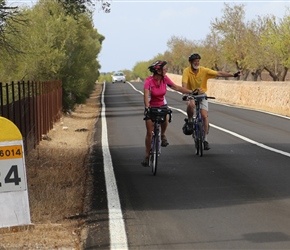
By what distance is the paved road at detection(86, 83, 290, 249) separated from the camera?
7078 mm

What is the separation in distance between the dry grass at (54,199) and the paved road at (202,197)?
26cm

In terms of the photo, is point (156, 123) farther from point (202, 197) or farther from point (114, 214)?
point (114, 214)

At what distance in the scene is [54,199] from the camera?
9.43 meters

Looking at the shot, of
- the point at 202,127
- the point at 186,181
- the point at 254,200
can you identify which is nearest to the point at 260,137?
the point at 202,127

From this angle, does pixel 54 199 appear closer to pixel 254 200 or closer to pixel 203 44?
pixel 254 200

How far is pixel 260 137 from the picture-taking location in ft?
58.4

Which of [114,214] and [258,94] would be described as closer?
[114,214]

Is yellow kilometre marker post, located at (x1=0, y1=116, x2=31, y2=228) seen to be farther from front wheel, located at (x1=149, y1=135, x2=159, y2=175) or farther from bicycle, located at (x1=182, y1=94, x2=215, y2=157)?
bicycle, located at (x1=182, y1=94, x2=215, y2=157)

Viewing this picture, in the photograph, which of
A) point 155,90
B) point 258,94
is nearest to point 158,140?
point 155,90

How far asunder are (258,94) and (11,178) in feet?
107

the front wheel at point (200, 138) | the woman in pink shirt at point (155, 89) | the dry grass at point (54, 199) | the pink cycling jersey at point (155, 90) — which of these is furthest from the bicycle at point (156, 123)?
the front wheel at point (200, 138)

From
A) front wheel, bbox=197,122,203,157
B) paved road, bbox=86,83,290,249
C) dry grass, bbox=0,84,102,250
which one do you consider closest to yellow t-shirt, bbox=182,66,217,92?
front wheel, bbox=197,122,203,157

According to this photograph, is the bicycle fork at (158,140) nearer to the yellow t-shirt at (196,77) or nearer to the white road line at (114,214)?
the white road line at (114,214)

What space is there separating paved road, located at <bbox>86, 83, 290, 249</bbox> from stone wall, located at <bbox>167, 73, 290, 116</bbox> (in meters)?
16.3
